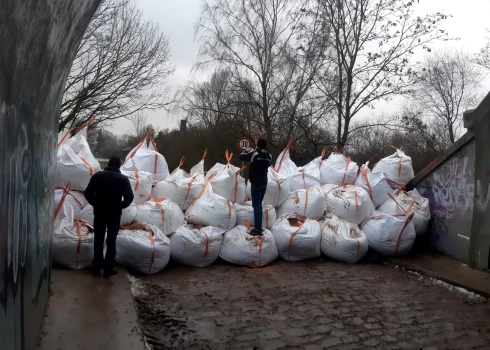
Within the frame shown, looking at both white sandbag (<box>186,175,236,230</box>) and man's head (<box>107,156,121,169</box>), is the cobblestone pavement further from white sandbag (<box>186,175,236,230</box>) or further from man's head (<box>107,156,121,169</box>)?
man's head (<box>107,156,121,169</box>)

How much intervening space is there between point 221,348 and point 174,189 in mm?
3246

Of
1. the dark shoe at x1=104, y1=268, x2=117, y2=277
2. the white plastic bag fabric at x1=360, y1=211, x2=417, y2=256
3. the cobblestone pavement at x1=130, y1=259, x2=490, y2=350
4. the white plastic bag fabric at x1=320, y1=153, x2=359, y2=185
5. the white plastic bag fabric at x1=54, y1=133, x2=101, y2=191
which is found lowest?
the cobblestone pavement at x1=130, y1=259, x2=490, y2=350

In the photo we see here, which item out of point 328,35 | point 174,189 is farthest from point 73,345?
point 328,35

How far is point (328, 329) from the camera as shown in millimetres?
4215

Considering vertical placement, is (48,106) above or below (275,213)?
above

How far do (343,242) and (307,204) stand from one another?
825mm

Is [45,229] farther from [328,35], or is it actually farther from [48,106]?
[328,35]

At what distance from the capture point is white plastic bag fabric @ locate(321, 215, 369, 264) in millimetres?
6531

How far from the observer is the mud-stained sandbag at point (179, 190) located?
6.63 metres

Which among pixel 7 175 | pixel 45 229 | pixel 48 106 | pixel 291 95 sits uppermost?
pixel 291 95

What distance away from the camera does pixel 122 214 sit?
5770 mm

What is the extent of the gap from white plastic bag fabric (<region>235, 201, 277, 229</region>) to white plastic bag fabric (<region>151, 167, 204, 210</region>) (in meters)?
0.67

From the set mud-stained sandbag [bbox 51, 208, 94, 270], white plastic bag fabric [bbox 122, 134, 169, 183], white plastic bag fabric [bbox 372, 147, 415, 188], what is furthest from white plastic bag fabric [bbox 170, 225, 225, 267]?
white plastic bag fabric [bbox 372, 147, 415, 188]

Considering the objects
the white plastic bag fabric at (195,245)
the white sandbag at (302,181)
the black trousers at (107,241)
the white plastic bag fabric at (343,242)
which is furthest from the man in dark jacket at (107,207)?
the white sandbag at (302,181)
